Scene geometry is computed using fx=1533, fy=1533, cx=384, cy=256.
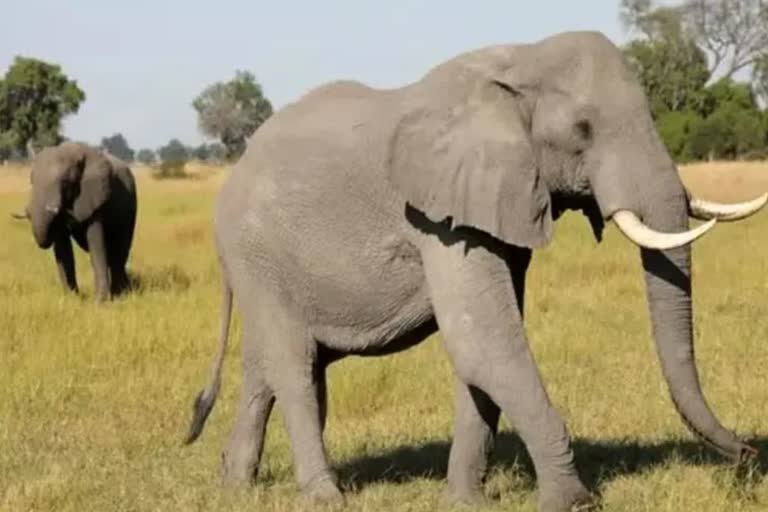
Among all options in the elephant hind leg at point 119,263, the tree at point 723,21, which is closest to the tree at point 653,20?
the tree at point 723,21

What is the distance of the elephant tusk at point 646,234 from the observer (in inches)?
200

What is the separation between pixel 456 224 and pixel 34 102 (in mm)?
59967

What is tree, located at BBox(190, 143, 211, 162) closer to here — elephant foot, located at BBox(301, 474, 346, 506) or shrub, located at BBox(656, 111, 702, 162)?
shrub, located at BBox(656, 111, 702, 162)

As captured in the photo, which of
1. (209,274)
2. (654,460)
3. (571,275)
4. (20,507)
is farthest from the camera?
(209,274)

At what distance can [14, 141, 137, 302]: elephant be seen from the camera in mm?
15023

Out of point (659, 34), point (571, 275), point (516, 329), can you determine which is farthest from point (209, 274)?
point (659, 34)

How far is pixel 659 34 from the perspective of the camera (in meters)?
65.8

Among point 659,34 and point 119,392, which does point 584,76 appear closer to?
point 119,392

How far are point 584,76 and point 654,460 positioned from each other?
203cm

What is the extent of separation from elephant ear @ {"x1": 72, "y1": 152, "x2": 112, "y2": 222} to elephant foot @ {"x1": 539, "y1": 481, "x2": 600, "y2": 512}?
1054 centimetres

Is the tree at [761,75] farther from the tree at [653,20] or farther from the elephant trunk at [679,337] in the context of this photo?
the elephant trunk at [679,337]

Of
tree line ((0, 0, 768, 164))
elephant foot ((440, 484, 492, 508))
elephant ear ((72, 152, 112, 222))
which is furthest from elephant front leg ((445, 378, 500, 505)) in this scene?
tree line ((0, 0, 768, 164))

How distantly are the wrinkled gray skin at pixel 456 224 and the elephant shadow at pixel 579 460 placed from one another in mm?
580

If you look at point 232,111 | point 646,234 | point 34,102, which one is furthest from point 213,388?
point 232,111
